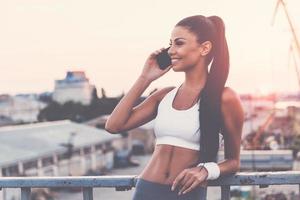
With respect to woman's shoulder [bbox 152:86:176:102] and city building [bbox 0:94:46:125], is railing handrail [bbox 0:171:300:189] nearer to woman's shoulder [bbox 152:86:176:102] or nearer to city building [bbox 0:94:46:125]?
woman's shoulder [bbox 152:86:176:102]

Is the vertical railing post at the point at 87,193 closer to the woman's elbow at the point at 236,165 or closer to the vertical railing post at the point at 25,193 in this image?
the vertical railing post at the point at 25,193

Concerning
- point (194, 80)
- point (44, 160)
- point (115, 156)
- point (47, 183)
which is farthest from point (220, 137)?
point (115, 156)

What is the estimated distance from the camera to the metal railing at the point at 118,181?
2002mm

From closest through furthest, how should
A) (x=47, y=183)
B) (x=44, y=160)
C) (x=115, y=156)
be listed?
(x=47, y=183) < (x=44, y=160) < (x=115, y=156)

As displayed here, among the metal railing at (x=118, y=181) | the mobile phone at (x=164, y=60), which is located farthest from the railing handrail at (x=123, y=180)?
the mobile phone at (x=164, y=60)

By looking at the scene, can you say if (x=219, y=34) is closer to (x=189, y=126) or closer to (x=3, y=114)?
(x=189, y=126)

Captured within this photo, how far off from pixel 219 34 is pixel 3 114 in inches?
2143

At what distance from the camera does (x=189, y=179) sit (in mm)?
1773

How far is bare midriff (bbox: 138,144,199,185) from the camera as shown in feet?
6.06

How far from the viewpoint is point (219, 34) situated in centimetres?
191

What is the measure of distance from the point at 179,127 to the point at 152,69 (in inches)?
11.4

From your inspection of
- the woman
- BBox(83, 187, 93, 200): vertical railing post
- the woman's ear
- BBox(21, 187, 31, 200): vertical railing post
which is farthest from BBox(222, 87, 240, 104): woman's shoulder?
BBox(21, 187, 31, 200): vertical railing post

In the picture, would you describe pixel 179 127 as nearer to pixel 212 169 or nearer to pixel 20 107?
pixel 212 169

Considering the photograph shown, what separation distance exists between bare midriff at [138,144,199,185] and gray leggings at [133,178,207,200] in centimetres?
2
